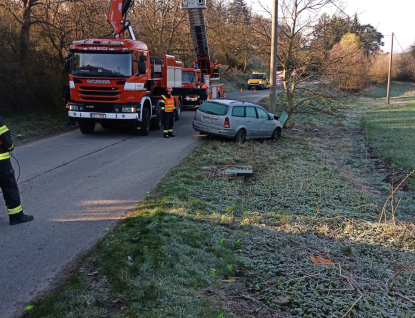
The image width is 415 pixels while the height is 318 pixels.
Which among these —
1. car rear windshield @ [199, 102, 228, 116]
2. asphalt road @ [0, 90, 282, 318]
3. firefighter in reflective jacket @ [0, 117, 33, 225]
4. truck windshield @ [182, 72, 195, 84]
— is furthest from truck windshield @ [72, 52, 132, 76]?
truck windshield @ [182, 72, 195, 84]

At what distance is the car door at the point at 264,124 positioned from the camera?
49.7 ft

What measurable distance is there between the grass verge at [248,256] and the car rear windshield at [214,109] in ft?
14.2

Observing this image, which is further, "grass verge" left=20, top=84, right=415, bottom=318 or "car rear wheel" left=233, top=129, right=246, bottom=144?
→ "car rear wheel" left=233, top=129, right=246, bottom=144

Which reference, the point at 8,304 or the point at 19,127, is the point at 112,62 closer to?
the point at 19,127

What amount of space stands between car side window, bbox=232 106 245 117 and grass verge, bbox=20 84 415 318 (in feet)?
14.8

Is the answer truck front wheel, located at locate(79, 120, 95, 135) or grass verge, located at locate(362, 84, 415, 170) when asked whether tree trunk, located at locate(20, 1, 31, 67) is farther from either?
grass verge, located at locate(362, 84, 415, 170)

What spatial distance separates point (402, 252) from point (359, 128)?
59.9ft

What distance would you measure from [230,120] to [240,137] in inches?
35.2

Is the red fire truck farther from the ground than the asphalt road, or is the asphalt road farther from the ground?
the red fire truck

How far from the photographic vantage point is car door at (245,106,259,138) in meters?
14.5

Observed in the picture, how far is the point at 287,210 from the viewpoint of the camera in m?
7.75

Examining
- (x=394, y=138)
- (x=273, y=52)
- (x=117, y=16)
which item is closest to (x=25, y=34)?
(x=117, y=16)

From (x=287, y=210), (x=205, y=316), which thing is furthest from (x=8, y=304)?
(x=287, y=210)

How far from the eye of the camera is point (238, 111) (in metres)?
14.2
